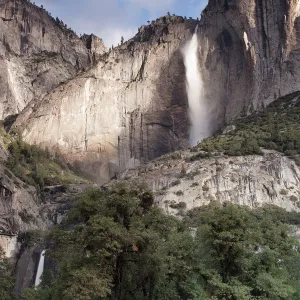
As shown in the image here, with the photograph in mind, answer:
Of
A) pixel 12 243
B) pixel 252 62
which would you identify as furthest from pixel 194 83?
pixel 12 243

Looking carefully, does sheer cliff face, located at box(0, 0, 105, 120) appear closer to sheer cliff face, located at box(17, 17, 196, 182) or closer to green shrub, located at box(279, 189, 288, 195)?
sheer cliff face, located at box(17, 17, 196, 182)

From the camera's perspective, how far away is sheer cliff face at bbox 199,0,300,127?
106 metres

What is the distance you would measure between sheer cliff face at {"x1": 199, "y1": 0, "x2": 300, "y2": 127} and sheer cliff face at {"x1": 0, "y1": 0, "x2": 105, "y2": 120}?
44453mm

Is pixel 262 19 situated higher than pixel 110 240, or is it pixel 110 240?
pixel 262 19

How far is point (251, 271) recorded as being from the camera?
2814 cm

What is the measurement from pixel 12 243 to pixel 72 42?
359ft

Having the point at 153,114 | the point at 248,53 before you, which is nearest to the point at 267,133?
the point at 248,53

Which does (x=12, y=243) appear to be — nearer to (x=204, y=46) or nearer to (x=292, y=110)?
(x=292, y=110)

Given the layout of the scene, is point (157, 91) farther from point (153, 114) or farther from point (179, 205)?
point (179, 205)

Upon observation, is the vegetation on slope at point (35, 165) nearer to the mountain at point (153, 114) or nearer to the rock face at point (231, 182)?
the mountain at point (153, 114)

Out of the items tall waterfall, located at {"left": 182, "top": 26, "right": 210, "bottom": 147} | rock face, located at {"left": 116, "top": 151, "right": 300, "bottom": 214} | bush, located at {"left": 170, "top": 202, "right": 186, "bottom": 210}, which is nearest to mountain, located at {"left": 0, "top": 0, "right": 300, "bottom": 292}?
rock face, located at {"left": 116, "top": 151, "right": 300, "bottom": 214}

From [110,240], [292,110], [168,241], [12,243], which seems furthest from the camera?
[292,110]

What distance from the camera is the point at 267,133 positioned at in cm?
8719

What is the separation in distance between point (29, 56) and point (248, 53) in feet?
234
